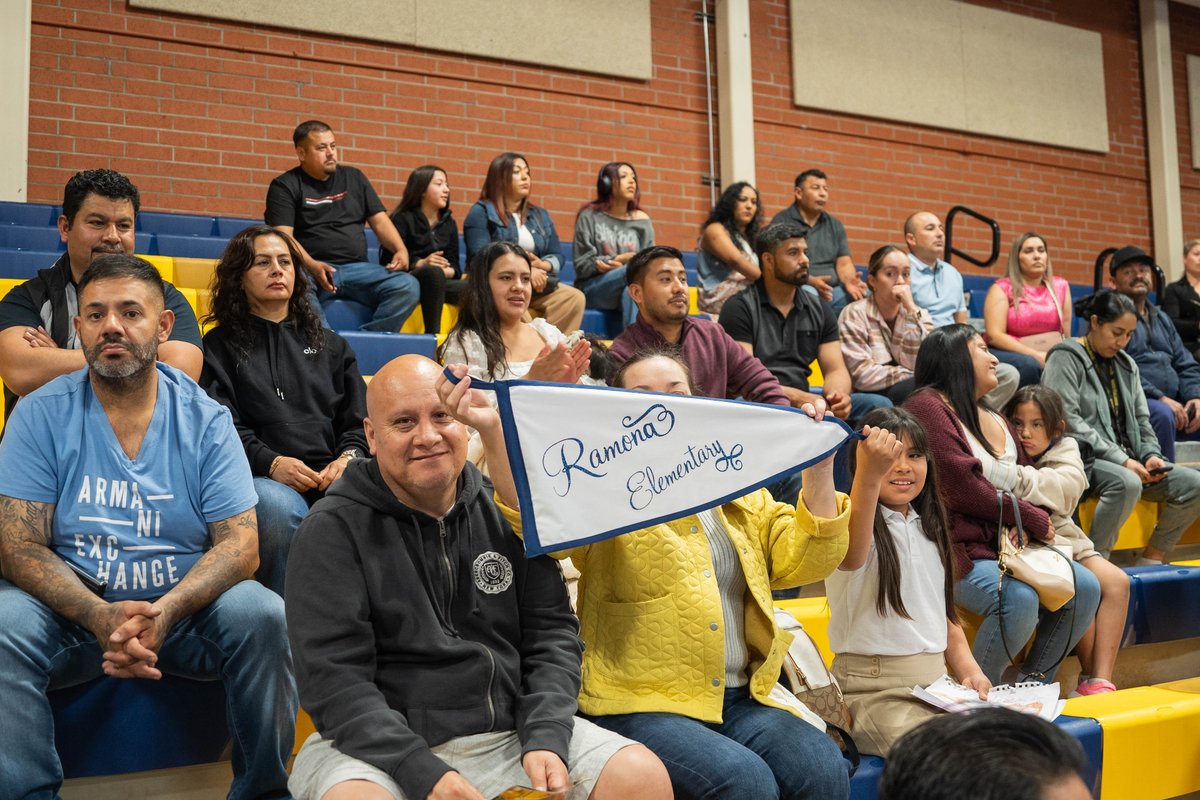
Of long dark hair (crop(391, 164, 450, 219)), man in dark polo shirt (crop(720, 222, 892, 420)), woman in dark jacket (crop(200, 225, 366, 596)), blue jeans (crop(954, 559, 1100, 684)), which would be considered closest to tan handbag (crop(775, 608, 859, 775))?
blue jeans (crop(954, 559, 1100, 684))

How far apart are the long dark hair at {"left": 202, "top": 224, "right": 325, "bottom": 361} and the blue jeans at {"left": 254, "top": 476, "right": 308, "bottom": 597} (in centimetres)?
60

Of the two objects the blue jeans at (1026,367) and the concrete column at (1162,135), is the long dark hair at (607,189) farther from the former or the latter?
the concrete column at (1162,135)

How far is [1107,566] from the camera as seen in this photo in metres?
3.36

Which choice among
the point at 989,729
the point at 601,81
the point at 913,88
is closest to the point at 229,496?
the point at 989,729

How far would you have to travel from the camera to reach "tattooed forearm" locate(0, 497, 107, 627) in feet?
6.54

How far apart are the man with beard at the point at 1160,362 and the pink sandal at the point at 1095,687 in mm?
1890

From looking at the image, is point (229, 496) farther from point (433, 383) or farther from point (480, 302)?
point (480, 302)

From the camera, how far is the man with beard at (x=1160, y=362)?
190 inches

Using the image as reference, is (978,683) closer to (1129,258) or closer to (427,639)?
(427,639)

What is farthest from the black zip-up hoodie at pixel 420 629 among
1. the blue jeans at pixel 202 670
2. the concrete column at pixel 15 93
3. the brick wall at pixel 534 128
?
the brick wall at pixel 534 128

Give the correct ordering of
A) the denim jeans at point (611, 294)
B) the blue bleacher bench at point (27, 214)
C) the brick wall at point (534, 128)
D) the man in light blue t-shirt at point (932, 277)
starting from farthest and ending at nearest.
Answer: the brick wall at point (534, 128) < the man in light blue t-shirt at point (932, 277) < the blue bleacher bench at point (27, 214) < the denim jeans at point (611, 294)

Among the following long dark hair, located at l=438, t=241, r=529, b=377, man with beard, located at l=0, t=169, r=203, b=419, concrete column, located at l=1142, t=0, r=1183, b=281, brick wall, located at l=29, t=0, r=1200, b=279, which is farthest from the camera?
concrete column, located at l=1142, t=0, r=1183, b=281

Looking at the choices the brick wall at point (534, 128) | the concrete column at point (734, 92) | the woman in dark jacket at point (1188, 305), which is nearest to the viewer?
the brick wall at point (534, 128)

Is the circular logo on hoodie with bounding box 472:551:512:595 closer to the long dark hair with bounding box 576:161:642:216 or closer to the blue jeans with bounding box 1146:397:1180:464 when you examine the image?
the long dark hair with bounding box 576:161:642:216
